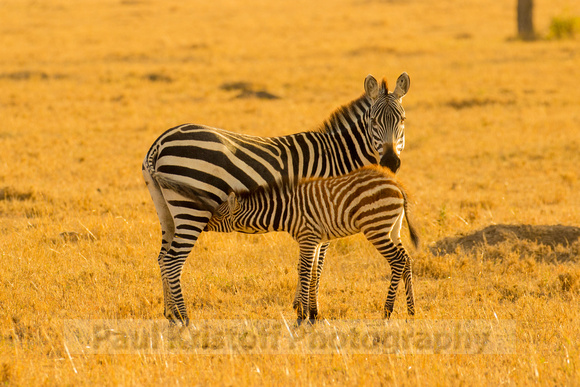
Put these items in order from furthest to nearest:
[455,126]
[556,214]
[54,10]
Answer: [54,10] < [455,126] < [556,214]

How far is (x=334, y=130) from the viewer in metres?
7.49

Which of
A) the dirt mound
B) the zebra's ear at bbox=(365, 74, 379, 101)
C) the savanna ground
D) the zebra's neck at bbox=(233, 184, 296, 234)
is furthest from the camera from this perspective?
the dirt mound

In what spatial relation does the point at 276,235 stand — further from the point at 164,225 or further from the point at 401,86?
the point at 401,86

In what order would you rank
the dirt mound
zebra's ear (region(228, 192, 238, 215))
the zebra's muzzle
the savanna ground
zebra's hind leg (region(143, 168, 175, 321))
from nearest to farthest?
1. the savanna ground
2. zebra's ear (region(228, 192, 238, 215))
3. zebra's hind leg (region(143, 168, 175, 321))
4. the zebra's muzzle
5. the dirt mound

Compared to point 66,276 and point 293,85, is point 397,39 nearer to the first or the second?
point 293,85

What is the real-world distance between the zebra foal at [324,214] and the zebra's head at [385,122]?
1.15 feet

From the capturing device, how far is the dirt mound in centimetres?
863

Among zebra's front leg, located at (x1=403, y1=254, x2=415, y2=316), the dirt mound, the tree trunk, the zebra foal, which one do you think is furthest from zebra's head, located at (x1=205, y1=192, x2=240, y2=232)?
the tree trunk

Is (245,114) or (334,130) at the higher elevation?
(334,130)

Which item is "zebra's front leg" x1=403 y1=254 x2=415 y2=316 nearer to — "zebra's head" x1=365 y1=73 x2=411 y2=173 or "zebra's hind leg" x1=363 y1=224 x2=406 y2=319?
"zebra's hind leg" x1=363 y1=224 x2=406 y2=319

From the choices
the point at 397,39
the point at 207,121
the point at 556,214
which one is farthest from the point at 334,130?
the point at 397,39

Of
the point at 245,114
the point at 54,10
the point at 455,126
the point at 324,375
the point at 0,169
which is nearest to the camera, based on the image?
the point at 324,375

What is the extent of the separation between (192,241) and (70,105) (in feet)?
45.4

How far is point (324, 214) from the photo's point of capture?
6.62 metres
